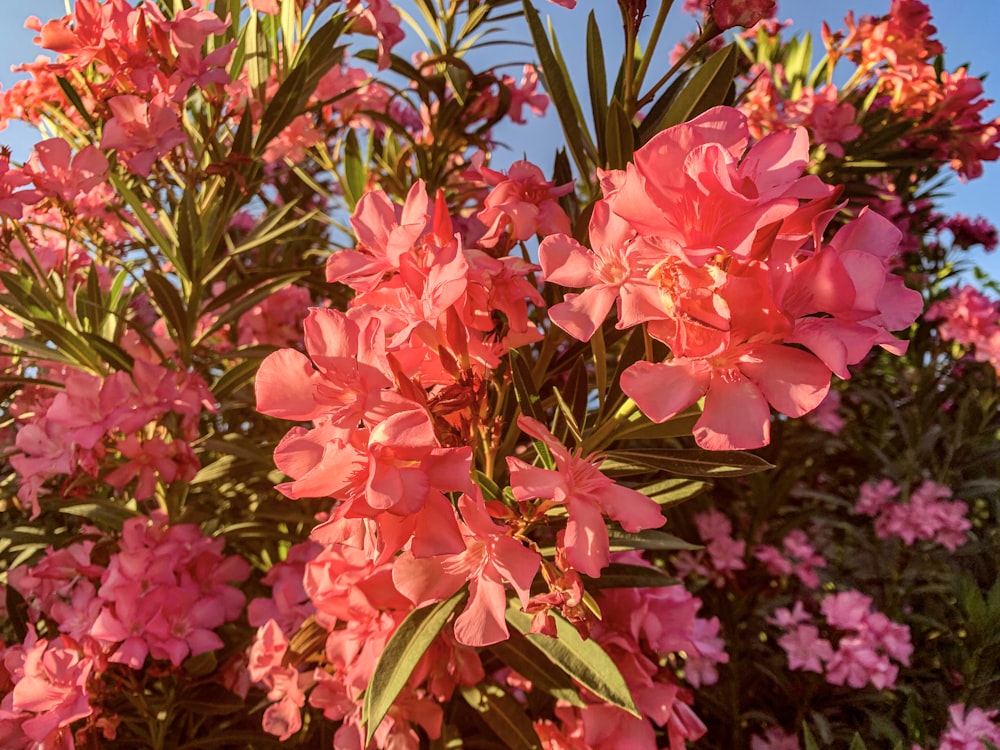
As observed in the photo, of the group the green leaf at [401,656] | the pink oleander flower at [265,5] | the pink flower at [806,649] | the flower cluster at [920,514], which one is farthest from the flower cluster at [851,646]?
the pink oleander flower at [265,5]

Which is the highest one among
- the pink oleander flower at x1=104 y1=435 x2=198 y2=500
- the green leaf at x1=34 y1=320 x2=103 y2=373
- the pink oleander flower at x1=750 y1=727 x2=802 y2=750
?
the green leaf at x1=34 y1=320 x2=103 y2=373

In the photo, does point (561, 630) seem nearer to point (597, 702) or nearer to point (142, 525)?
point (597, 702)

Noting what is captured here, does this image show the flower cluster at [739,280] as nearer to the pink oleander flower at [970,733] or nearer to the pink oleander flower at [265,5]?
the pink oleander flower at [265,5]

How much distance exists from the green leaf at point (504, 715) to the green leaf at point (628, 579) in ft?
0.73

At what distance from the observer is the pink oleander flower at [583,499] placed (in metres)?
0.53

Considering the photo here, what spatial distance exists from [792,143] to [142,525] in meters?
1.09

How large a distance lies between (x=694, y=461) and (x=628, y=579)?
0.98 ft

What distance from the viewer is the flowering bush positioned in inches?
20.4

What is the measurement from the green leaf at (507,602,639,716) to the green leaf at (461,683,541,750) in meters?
0.22

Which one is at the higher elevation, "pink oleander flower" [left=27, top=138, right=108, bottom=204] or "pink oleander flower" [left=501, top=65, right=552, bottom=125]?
"pink oleander flower" [left=501, top=65, right=552, bottom=125]

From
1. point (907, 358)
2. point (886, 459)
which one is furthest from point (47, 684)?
point (907, 358)

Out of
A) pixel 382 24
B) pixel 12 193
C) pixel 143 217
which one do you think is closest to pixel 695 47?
pixel 382 24

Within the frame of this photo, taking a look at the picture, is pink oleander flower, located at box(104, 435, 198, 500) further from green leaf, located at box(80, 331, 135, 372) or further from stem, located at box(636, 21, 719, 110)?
stem, located at box(636, 21, 719, 110)

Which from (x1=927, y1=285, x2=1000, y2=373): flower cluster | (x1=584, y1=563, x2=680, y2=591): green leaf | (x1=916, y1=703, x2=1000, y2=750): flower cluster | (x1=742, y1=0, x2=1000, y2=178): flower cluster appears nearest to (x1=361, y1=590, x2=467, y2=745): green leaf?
(x1=584, y1=563, x2=680, y2=591): green leaf
